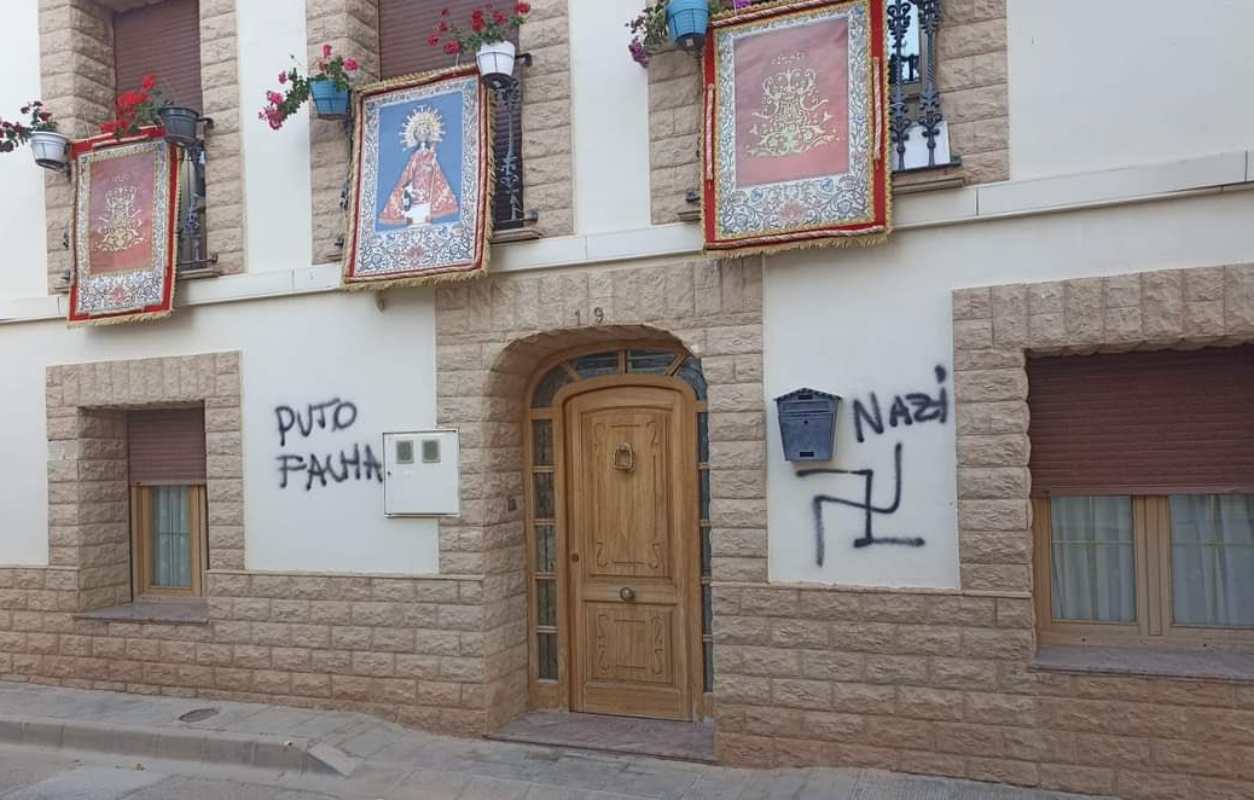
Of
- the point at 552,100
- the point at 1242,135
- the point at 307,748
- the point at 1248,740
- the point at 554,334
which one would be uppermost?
the point at 552,100

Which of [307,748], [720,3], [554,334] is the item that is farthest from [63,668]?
[720,3]

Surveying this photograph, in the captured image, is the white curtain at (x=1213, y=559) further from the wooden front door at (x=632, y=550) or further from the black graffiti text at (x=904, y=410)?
the wooden front door at (x=632, y=550)

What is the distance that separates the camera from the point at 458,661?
6719 millimetres

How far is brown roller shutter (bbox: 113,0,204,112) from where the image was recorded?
808 cm

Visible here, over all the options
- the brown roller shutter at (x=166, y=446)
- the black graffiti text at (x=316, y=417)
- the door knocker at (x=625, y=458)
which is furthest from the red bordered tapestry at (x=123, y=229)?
the door knocker at (x=625, y=458)

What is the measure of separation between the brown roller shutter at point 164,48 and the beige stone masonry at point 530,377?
10.8ft

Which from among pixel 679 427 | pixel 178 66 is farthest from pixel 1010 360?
pixel 178 66

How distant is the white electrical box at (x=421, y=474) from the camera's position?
6.77 metres

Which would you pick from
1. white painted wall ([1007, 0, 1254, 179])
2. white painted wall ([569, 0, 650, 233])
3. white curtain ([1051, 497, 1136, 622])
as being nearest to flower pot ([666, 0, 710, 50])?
white painted wall ([569, 0, 650, 233])

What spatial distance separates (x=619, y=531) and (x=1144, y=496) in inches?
130

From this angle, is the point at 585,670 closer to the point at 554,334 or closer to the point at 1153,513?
the point at 554,334

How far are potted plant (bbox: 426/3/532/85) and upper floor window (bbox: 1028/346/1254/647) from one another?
388cm

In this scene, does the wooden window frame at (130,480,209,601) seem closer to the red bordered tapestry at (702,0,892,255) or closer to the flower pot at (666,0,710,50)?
the red bordered tapestry at (702,0,892,255)

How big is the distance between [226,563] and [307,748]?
184 cm
